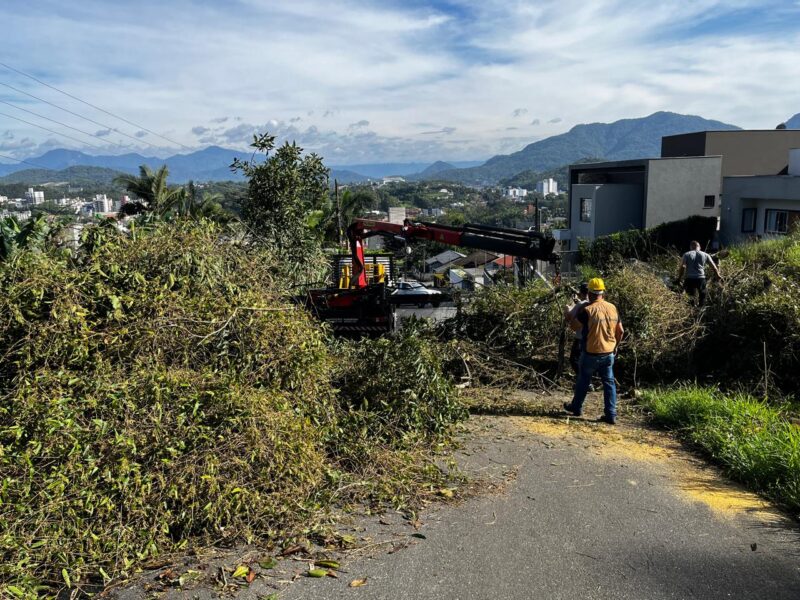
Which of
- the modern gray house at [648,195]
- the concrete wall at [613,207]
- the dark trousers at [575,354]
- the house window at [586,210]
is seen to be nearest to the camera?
the dark trousers at [575,354]

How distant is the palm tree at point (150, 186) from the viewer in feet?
99.2

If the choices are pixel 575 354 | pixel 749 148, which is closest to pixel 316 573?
pixel 575 354

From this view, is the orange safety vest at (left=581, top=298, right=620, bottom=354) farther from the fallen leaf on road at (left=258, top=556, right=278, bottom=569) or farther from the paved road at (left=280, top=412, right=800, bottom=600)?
the fallen leaf on road at (left=258, top=556, right=278, bottom=569)

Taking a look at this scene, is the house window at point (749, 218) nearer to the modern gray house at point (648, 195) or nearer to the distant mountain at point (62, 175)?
the modern gray house at point (648, 195)

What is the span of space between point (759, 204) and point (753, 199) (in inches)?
14.9

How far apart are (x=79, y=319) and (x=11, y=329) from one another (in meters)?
0.54

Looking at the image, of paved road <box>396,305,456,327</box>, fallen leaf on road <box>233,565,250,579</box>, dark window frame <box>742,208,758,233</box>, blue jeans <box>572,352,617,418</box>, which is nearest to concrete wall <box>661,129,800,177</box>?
dark window frame <box>742,208,758,233</box>

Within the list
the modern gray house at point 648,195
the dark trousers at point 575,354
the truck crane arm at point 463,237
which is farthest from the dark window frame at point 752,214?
the dark trousers at point 575,354

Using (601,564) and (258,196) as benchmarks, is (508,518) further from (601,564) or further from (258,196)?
(258,196)

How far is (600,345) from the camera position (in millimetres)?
6762

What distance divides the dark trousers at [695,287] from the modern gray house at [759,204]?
22096mm

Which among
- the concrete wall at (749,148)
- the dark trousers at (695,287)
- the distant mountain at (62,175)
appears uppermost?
the distant mountain at (62,175)

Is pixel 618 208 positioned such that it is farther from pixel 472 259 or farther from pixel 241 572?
pixel 241 572

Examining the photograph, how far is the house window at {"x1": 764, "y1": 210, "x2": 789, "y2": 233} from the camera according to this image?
29297 mm
